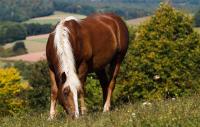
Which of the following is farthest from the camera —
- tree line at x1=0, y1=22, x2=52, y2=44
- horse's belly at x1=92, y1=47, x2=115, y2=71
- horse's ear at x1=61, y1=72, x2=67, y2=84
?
tree line at x1=0, y1=22, x2=52, y2=44

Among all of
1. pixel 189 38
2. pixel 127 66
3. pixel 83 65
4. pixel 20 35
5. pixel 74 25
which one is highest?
pixel 74 25

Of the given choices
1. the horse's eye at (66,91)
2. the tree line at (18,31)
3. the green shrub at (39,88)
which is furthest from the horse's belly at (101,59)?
the tree line at (18,31)

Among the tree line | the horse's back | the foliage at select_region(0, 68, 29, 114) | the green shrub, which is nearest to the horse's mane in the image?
the horse's back

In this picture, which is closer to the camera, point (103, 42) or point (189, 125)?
point (189, 125)

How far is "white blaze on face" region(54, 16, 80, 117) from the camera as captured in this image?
10352 mm

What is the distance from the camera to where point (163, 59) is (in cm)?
4088

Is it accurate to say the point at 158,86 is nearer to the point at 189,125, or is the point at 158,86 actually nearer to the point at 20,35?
the point at 189,125

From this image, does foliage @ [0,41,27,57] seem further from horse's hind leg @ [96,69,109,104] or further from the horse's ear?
the horse's ear

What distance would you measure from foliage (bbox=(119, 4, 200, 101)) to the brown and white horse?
22.9 meters

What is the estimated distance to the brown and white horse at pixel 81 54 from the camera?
10500mm

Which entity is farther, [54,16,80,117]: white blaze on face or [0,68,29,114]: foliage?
[0,68,29,114]: foliage

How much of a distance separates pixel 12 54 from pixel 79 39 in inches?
4658

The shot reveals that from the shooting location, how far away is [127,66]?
43.7m

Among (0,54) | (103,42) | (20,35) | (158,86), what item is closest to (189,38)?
(158,86)
